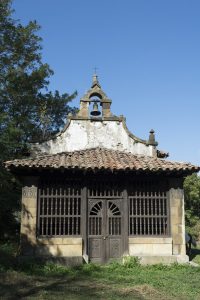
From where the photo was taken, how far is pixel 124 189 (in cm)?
1385

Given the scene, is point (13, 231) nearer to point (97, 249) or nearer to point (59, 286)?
point (97, 249)

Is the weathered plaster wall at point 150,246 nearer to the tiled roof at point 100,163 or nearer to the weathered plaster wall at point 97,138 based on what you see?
the tiled roof at point 100,163

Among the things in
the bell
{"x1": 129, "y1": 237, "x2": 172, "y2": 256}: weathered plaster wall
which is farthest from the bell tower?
{"x1": 129, "y1": 237, "x2": 172, "y2": 256}: weathered plaster wall

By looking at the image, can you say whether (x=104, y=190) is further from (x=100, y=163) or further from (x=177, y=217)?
(x=177, y=217)

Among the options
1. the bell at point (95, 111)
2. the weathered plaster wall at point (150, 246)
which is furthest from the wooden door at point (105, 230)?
the bell at point (95, 111)

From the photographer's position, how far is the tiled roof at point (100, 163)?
1281 cm

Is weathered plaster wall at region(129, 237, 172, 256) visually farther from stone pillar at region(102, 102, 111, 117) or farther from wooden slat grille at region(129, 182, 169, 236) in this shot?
stone pillar at region(102, 102, 111, 117)

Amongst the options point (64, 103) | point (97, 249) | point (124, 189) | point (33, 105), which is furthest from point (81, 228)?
point (64, 103)

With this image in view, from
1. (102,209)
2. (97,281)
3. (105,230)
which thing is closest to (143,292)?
(97,281)

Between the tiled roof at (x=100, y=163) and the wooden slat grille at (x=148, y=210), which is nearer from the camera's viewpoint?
the tiled roof at (x=100, y=163)

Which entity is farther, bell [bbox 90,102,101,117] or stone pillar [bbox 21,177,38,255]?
bell [bbox 90,102,101,117]

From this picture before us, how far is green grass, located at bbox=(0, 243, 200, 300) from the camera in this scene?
8.75 m

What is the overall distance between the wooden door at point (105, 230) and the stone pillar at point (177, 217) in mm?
1881

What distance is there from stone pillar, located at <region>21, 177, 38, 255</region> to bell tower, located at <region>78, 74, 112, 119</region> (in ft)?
13.1
